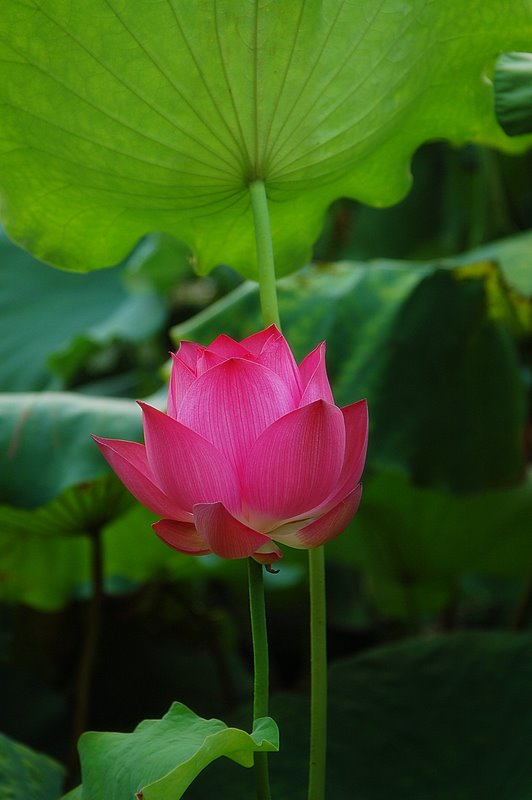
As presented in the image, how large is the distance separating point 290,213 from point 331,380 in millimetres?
352

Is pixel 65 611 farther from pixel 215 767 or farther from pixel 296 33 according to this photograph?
pixel 296 33

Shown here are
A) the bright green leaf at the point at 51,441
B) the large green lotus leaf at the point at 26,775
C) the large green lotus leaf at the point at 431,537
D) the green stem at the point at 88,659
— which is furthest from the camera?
the large green lotus leaf at the point at 431,537

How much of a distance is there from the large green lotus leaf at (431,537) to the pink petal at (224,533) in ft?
2.20

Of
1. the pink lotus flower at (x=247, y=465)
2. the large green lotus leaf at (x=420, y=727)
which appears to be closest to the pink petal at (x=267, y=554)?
the pink lotus flower at (x=247, y=465)

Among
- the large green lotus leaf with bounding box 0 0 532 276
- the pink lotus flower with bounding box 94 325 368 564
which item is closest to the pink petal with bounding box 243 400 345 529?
A: the pink lotus flower with bounding box 94 325 368 564

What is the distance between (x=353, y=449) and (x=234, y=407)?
0.07 meters

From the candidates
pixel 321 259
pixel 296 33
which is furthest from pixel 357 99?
pixel 321 259

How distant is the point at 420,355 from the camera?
1000 millimetres

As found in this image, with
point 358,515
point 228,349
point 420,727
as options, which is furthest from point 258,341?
point 358,515

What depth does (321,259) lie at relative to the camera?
6.33 feet

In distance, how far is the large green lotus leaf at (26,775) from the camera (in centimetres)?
63

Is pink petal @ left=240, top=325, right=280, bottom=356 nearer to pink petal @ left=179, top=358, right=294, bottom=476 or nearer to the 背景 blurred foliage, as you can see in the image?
pink petal @ left=179, top=358, right=294, bottom=476

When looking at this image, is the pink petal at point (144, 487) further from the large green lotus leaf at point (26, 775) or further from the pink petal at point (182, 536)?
the large green lotus leaf at point (26, 775)

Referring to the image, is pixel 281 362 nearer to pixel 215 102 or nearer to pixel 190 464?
pixel 190 464
